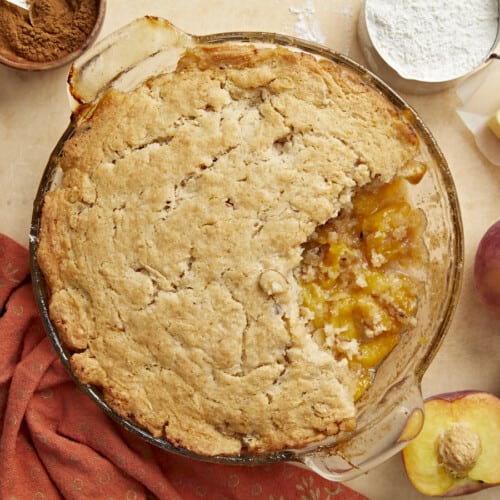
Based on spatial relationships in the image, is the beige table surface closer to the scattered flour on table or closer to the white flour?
the scattered flour on table

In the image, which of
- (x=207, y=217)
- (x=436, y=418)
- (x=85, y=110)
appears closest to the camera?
(x=207, y=217)

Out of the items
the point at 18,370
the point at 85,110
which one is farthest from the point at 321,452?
the point at 85,110

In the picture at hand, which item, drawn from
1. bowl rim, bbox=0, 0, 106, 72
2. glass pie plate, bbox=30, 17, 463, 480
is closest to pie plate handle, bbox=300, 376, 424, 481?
glass pie plate, bbox=30, 17, 463, 480

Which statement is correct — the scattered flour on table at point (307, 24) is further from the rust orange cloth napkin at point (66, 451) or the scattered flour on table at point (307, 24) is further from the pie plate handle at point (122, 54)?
the rust orange cloth napkin at point (66, 451)

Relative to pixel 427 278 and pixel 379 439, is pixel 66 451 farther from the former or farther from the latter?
pixel 427 278

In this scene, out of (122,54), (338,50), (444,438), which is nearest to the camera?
(122,54)

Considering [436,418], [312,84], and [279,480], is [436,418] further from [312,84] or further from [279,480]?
[312,84]

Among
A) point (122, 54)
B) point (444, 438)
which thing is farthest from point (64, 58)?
point (444, 438)
